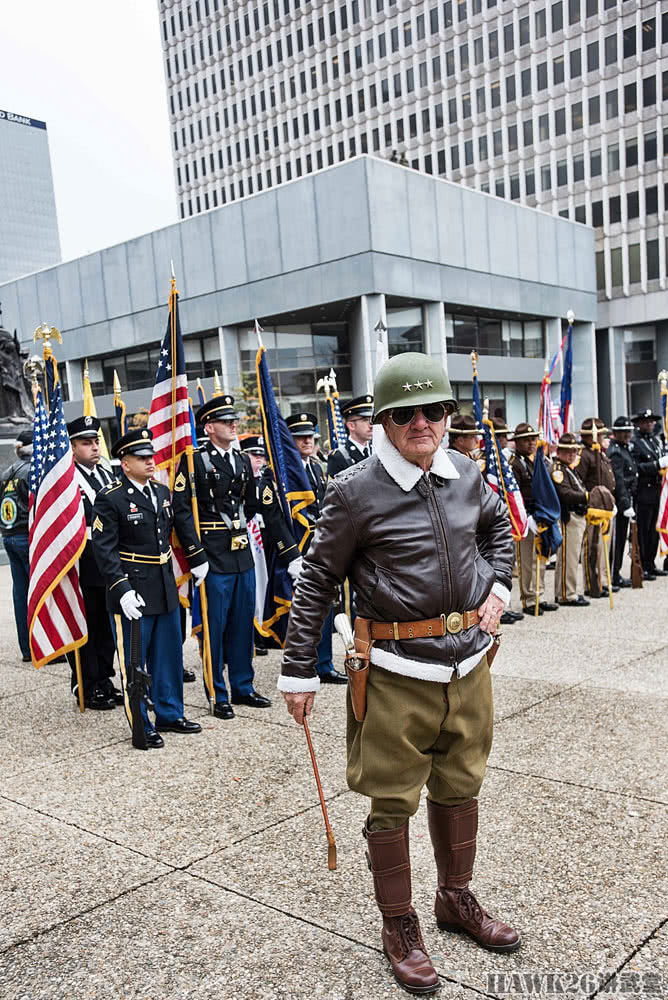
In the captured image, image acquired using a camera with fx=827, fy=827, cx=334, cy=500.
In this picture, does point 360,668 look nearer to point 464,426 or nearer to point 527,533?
point 464,426

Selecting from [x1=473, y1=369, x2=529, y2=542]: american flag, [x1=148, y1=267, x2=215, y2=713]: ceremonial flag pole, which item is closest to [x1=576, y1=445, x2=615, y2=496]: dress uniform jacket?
[x1=473, y1=369, x2=529, y2=542]: american flag

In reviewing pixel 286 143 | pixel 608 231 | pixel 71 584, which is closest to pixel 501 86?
pixel 608 231

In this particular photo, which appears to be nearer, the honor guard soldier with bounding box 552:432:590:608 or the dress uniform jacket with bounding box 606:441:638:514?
the honor guard soldier with bounding box 552:432:590:608

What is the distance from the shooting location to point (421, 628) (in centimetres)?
278

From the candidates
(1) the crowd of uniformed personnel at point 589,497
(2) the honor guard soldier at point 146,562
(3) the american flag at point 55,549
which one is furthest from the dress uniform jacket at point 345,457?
(3) the american flag at point 55,549

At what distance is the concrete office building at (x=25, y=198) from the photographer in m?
127

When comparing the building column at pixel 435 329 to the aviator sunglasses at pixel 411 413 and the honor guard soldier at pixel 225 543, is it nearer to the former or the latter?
the honor guard soldier at pixel 225 543

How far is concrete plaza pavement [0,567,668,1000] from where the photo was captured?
9.20 ft

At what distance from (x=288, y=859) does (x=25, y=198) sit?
14378cm

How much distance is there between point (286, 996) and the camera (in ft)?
8.75

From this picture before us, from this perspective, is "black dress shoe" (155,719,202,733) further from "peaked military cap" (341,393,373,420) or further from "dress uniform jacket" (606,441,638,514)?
"dress uniform jacket" (606,441,638,514)

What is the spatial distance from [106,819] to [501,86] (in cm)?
6099

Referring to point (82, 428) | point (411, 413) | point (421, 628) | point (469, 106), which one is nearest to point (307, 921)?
point (421, 628)

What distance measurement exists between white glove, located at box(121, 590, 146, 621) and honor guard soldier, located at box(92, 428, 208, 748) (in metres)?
0.12
